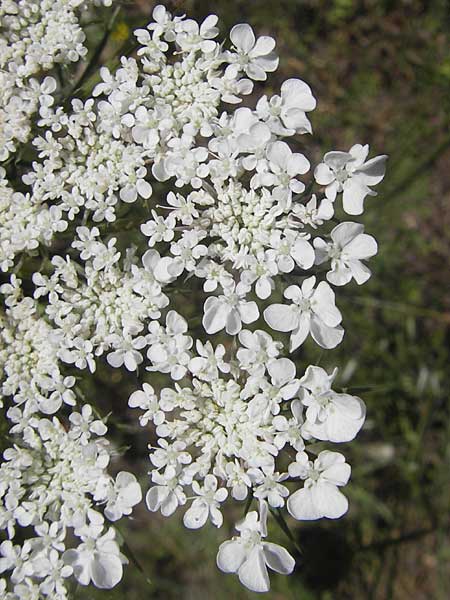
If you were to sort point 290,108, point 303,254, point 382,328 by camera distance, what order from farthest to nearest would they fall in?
1. point 382,328
2. point 290,108
3. point 303,254

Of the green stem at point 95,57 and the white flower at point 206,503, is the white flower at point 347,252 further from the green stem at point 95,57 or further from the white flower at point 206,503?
the green stem at point 95,57

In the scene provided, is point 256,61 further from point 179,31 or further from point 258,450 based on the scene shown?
point 258,450

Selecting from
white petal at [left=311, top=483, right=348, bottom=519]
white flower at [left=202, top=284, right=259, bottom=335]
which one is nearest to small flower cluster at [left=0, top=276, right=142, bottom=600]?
white flower at [left=202, top=284, right=259, bottom=335]

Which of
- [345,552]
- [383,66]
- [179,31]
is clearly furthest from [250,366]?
[383,66]

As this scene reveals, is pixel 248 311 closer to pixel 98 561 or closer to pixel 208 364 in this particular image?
→ pixel 208 364

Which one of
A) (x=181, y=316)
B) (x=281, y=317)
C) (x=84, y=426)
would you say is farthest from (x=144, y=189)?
(x=84, y=426)

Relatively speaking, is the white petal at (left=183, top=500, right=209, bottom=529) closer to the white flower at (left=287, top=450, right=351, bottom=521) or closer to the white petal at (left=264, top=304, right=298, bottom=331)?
the white flower at (left=287, top=450, right=351, bottom=521)

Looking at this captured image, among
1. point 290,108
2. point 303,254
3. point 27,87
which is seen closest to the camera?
point 303,254
